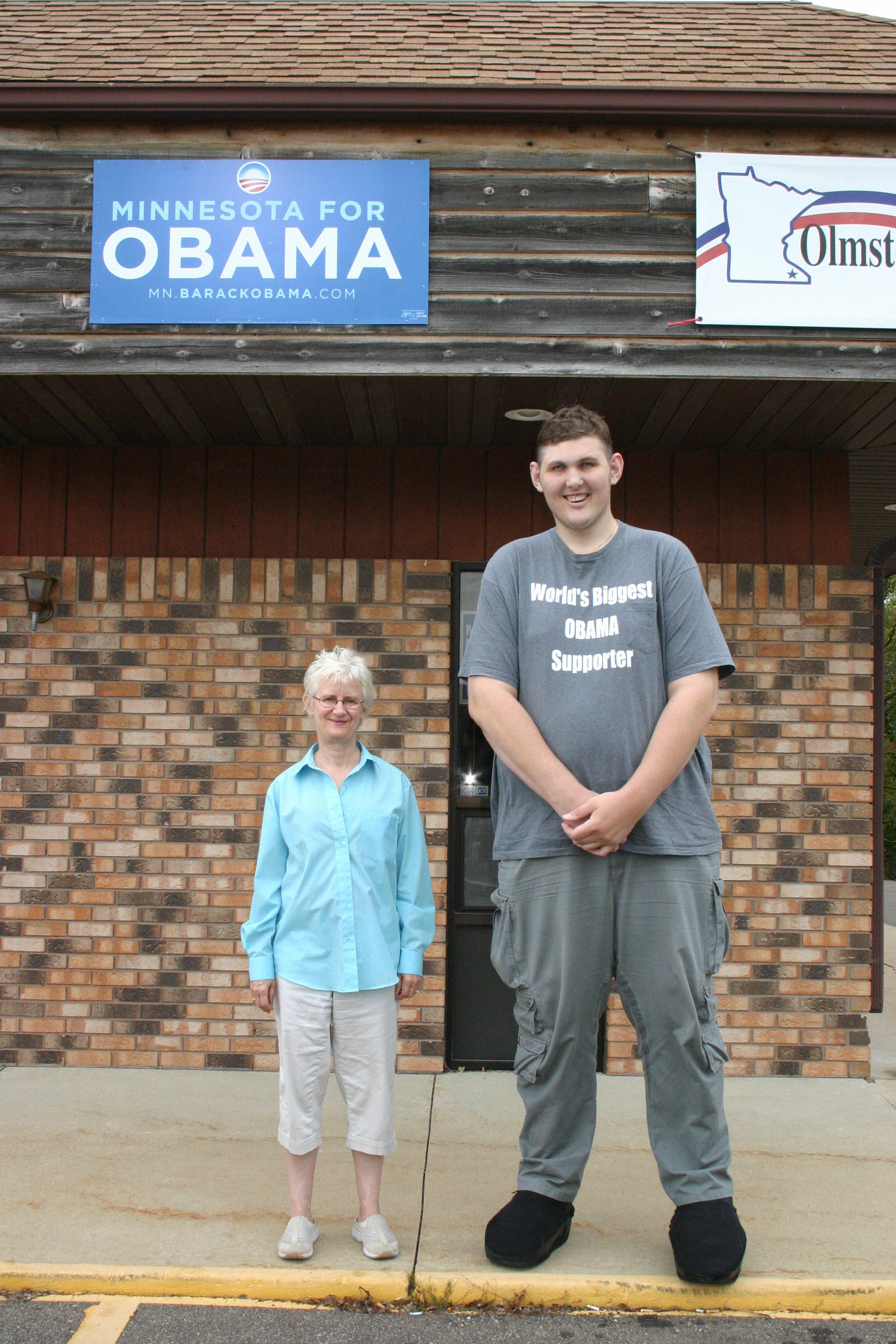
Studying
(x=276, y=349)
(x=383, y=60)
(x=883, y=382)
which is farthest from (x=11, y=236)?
(x=883, y=382)

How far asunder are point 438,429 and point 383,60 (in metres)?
1.49

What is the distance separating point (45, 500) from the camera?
504cm

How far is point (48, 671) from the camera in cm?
495

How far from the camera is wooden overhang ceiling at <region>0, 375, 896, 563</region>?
13.6 ft

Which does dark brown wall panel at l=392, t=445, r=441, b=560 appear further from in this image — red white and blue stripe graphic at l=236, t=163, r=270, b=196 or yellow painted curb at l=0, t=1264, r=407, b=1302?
yellow painted curb at l=0, t=1264, r=407, b=1302

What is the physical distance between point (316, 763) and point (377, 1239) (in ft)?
4.38

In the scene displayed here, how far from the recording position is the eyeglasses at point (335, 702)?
122 inches

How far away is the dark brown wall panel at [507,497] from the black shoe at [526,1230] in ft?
9.14

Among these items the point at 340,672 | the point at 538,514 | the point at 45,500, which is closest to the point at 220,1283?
the point at 340,672

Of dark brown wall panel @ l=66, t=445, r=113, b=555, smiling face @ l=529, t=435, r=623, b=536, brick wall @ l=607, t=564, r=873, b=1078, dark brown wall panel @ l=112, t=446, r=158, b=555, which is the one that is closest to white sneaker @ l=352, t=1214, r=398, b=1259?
brick wall @ l=607, t=564, r=873, b=1078

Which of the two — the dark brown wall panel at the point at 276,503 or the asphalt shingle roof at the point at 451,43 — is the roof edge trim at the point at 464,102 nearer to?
the asphalt shingle roof at the point at 451,43

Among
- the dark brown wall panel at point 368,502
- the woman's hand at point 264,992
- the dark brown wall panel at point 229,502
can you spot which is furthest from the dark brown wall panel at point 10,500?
the woman's hand at point 264,992

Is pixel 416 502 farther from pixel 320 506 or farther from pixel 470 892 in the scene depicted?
pixel 470 892

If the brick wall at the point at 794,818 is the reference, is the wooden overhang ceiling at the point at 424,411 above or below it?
above
